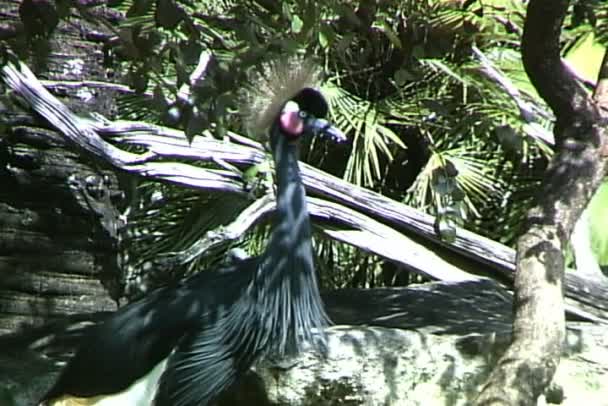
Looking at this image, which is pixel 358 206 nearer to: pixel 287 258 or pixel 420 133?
pixel 287 258

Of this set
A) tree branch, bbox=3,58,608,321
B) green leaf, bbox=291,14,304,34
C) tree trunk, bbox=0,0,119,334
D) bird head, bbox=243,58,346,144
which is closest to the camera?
green leaf, bbox=291,14,304,34

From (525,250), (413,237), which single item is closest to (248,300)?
(525,250)

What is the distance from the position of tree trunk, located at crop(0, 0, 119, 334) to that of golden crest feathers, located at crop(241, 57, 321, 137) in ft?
2.27

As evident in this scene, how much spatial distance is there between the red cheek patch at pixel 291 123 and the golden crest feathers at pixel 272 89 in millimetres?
79

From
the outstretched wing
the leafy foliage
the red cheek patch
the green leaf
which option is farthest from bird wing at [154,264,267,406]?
the leafy foliage

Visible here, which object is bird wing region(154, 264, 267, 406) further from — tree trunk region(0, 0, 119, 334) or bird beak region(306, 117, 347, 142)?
tree trunk region(0, 0, 119, 334)

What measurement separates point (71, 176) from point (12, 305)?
0.52 metres

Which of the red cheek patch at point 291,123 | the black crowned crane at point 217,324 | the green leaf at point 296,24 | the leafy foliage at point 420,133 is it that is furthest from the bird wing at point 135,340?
the leafy foliage at point 420,133

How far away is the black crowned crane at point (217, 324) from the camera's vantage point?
330 cm

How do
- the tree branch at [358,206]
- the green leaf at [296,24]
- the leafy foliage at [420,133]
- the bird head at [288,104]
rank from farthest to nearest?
the leafy foliage at [420,133] < the tree branch at [358,206] < the bird head at [288,104] < the green leaf at [296,24]

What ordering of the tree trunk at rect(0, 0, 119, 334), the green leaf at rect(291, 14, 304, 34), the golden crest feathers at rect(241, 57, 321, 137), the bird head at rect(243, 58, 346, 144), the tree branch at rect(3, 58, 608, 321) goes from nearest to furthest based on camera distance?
the green leaf at rect(291, 14, 304, 34), the bird head at rect(243, 58, 346, 144), the golden crest feathers at rect(241, 57, 321, 137), the tree trunk at rect(0, 0, 119, 334), the tree branch at rect(3, 58, 608, 321)

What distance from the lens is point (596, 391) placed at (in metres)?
3.30

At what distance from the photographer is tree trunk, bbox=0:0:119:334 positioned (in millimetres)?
3859

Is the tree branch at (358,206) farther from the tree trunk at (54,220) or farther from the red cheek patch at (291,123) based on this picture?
the red cheek patch at (291,123)
